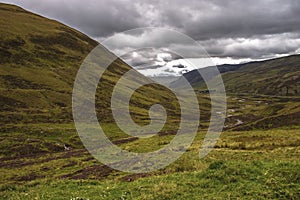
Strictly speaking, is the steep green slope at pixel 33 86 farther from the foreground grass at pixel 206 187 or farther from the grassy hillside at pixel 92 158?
the foreground grass at pixel 206 187

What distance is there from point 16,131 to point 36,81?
77.4 m

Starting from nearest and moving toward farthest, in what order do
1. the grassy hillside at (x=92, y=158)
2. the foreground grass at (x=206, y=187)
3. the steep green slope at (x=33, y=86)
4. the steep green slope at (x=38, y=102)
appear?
the foreground grass at (x=206, y=187), the grassy hillside at (x=92, y=158), the steep green slope at (x=38, y=102), the steep green slope at (x=33, y=86)

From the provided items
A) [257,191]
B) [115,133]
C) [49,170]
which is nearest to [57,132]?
[115,133]

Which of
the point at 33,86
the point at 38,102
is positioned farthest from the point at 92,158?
the point at 33,86

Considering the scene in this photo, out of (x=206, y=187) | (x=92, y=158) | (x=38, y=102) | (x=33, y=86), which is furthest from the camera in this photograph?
(x=33, y=86)

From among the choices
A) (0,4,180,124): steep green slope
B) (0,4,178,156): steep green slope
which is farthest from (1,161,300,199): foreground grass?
(0,4,180,124): steep green slope

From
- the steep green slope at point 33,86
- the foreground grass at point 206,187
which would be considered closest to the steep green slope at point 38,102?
the steep green slope at point 33,86

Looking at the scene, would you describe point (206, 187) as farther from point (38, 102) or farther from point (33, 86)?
point (33, 86)

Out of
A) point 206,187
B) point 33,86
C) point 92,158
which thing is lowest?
point 92,158

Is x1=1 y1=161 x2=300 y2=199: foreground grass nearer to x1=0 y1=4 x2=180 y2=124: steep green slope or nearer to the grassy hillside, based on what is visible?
the grassy hillside

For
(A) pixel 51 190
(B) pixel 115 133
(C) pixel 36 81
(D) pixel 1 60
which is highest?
(D) pixel 1 60

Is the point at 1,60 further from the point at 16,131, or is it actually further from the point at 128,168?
the point at 128,168

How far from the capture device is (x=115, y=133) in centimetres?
9831

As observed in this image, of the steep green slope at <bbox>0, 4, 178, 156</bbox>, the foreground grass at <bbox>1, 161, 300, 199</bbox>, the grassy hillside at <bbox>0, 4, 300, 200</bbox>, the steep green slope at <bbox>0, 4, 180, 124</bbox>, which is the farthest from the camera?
the steep green slope at <bbox>0, 4, 180, 124</bbox>
